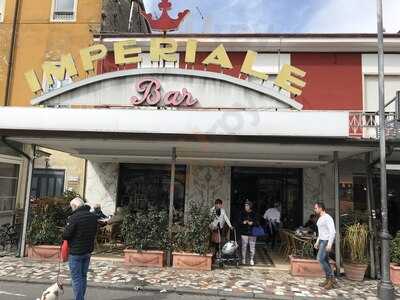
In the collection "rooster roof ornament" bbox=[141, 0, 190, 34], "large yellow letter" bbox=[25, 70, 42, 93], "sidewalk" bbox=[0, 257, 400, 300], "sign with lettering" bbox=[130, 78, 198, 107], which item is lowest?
"sidewalk" bbox=[0, 257, 400, 300]

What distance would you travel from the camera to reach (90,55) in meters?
12.9

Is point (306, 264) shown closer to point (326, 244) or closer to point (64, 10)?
point (326, 244)

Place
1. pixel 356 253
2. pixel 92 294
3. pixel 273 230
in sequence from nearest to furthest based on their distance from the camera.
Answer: pixel 92 294 → pixel 356 253 → pixel 273 230

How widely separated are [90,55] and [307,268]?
324 inches

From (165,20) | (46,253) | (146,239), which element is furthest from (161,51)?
(46,253)

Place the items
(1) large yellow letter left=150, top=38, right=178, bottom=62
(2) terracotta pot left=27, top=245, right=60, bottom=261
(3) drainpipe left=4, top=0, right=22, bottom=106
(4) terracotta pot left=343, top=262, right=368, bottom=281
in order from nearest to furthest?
(4) terracotta pot left=343, top=262, right=368, bottom=281 < (2) terracotta pot left=27, top=245, right=60, bottom=261 < (1) large yellow letter left=150, top=38, right=178, bottom=62 < (3) drainpipe left=4, top=0, right=22, bottom=106

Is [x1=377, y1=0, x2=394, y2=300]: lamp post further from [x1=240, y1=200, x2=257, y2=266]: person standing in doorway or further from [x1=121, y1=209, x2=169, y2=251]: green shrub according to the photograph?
[x1=121, y1=209, x2=169, y2=251]: green shrub

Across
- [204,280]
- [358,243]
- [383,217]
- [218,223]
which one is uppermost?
[383,217]

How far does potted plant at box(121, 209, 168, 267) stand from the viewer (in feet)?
35.8

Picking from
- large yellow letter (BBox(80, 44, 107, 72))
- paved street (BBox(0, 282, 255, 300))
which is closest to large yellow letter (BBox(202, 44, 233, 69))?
large yellow letter (BBox(80, 44, 107, 72))

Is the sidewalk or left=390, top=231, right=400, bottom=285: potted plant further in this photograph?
left=390, top=231, right=400, bottom=285: potted plant

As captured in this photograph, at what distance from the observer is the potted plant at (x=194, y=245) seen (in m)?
10.7

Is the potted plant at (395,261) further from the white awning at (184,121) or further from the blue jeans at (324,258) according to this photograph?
the white awning at (184,121)

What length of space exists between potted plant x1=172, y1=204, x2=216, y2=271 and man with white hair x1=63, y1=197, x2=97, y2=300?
13.1 ft
